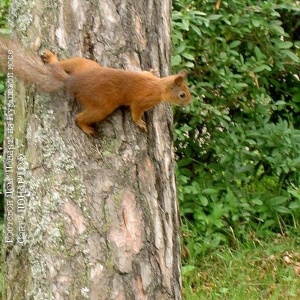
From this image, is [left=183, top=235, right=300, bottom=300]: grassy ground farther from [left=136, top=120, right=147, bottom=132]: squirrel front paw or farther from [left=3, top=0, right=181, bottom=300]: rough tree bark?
[left=136, top=120, right=147, bottom=132]: squirrel front paw

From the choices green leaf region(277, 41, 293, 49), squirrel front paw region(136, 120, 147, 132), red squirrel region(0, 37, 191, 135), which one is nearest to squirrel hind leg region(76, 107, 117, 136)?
red squirrel region(0, 37, 191, 135)

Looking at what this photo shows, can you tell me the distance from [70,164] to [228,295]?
5.54 ft

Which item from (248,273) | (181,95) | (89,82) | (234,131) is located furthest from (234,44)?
(89,82)

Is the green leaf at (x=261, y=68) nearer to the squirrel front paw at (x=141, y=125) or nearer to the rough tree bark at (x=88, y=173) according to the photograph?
the rough tree bark at (x=88, y=173)

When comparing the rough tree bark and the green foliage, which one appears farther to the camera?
the green foliage

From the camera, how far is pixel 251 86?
15.3 feet

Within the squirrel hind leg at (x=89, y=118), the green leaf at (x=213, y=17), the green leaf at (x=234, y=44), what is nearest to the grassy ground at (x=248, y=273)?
the green leaf at (x=234, y=44)

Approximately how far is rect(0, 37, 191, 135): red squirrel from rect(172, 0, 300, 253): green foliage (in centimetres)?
163

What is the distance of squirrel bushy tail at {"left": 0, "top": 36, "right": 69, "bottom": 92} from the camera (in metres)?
2.53

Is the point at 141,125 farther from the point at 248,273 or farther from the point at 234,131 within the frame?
the point at 234,131

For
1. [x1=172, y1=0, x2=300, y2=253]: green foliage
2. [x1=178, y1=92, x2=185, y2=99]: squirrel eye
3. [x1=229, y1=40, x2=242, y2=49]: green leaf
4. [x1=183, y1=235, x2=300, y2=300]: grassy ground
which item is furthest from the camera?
[x1=229, y1=40, x2=242, y2=49]: green leaf

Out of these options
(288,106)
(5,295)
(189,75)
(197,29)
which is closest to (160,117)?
(5,295)

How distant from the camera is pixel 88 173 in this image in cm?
255

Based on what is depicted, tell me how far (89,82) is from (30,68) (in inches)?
→ 8.5
